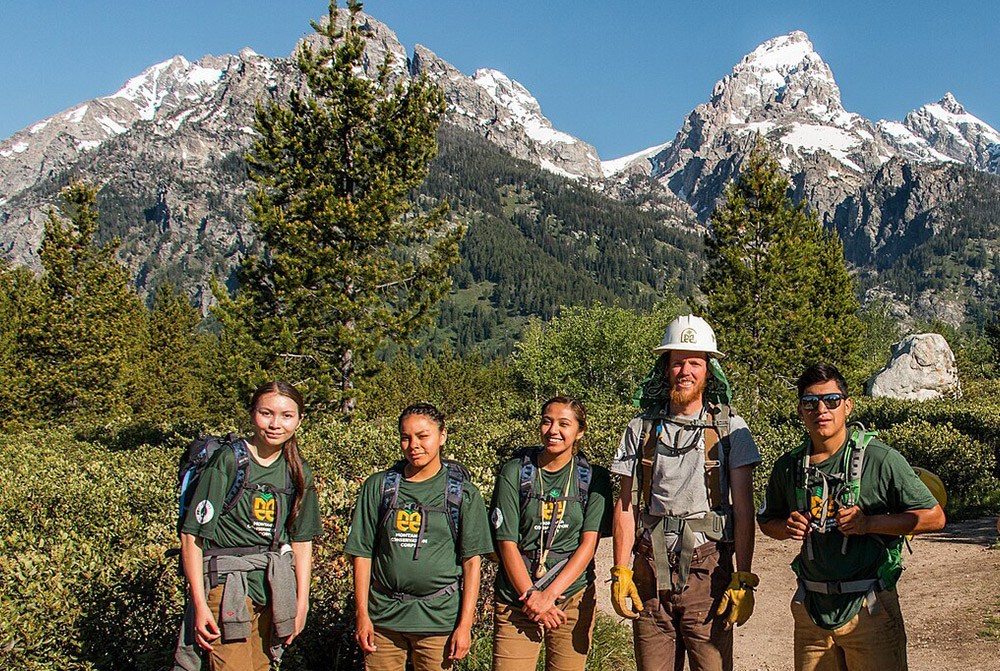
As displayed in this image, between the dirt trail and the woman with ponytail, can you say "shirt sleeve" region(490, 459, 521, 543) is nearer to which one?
the woman with ponytail

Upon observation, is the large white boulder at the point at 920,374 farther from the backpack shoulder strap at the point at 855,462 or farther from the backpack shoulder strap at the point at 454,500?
the backpack shoulder strap at the point at 454,500

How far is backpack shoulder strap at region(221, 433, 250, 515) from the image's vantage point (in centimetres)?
338

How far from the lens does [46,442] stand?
605 inches

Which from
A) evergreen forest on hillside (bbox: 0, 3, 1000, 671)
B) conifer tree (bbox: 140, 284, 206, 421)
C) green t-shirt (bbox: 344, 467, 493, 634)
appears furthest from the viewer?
conifer tree (bbox: 140, 284, 206, 421)

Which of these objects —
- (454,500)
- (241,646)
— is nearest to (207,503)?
(241,646)

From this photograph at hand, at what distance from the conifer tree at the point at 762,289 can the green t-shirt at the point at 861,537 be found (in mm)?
18363

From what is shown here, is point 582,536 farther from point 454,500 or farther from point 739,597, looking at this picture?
point 739,597

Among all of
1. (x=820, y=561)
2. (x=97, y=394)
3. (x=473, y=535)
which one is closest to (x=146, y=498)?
(x=473, y=535)

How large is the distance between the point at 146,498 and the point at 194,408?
36971 millimetres

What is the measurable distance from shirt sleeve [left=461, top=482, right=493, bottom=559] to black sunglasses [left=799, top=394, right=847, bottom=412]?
1758 millimetres

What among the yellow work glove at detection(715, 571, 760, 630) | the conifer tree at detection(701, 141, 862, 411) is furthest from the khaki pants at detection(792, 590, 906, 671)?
the conifer tree at detection(701, 141, 862, 411)

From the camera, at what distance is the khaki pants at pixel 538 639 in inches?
145

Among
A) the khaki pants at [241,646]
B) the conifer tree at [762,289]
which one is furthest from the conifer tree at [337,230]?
the khaki pants at [241,646]

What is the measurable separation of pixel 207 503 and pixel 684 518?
241cm
